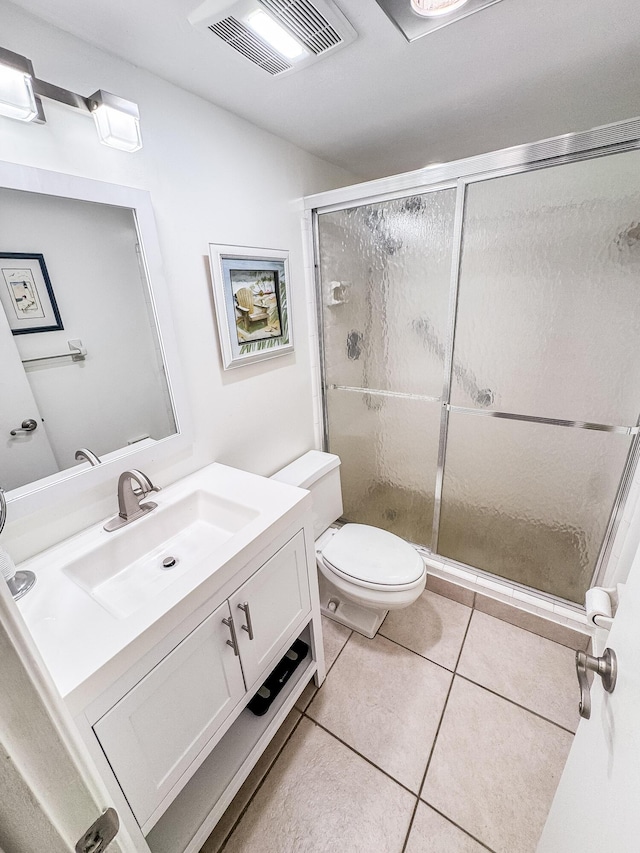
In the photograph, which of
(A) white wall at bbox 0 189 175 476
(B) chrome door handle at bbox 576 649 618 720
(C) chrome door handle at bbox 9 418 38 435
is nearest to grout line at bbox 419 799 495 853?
(B) chrome door handle at bbox 576 649 618 720

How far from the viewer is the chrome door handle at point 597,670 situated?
55cm

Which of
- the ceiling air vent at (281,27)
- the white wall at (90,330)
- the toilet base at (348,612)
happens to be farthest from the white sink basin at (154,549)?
the ceiling air vent at (281,27)

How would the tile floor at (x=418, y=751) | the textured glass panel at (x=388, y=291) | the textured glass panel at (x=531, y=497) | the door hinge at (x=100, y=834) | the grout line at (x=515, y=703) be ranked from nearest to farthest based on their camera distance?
the door hinge at (x=100, y=834), the tile floor at (x=418, y=751), the grout line at (x=515, y=703), the textured glass panel at (x=531, y=497), the textured glass panel at (x=388, y=291)

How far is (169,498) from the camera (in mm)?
1235

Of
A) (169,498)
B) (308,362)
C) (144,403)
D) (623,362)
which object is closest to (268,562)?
(169,498)

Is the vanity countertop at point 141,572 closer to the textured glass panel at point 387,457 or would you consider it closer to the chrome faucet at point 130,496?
the chrome faucet at point 130,496

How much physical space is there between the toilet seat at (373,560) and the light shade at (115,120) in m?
1.61

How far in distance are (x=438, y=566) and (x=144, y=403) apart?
1.62 metres

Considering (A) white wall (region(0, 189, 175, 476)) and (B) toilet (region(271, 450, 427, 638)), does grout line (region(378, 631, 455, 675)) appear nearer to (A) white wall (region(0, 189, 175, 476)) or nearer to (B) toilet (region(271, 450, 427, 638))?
(B) toilet (region(271, 450, 427, 638))

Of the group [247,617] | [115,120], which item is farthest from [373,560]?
[115,120]

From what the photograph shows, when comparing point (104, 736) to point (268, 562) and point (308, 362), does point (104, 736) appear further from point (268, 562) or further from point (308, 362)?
point (308, 362)

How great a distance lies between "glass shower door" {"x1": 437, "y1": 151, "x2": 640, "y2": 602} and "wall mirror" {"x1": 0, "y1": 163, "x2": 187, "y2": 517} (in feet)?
4.03

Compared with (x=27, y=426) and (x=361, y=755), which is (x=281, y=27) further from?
(x=361, y=755)

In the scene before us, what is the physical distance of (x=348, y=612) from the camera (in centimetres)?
171
